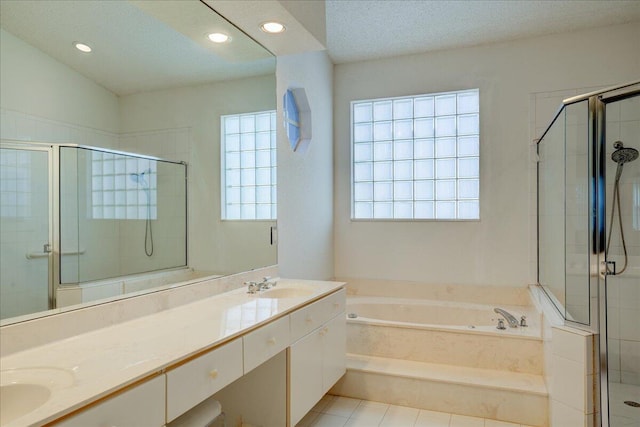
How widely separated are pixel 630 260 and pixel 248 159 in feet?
7.95

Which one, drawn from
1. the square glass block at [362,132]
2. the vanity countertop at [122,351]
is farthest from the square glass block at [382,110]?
the vanity countertop at [122,351]

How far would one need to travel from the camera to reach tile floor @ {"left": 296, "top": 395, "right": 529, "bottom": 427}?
2.45 m

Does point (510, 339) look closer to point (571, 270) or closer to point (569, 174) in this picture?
point (571, 270)

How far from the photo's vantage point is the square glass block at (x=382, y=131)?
13.0 feet

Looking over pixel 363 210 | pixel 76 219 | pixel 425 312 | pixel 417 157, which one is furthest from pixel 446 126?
pixel 76 219

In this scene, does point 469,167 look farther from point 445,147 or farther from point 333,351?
point 333,351

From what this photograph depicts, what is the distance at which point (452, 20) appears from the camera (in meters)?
3.29

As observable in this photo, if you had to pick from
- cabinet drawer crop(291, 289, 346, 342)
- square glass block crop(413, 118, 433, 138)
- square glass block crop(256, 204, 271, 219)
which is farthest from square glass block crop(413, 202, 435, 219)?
square glass block crop(256, 204, 271, 219)

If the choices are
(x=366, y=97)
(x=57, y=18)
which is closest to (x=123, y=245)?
(x=57, y=18)

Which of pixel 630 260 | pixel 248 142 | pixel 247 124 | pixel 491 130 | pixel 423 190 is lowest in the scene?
pixel 630 260

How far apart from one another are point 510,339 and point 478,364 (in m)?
0.27

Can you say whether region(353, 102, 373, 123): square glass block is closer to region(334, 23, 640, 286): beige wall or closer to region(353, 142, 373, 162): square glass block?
region(334, 23, 640, 286): beige wall

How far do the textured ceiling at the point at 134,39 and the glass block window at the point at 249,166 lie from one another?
315 millimetres

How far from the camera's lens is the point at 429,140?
382 centimetres
